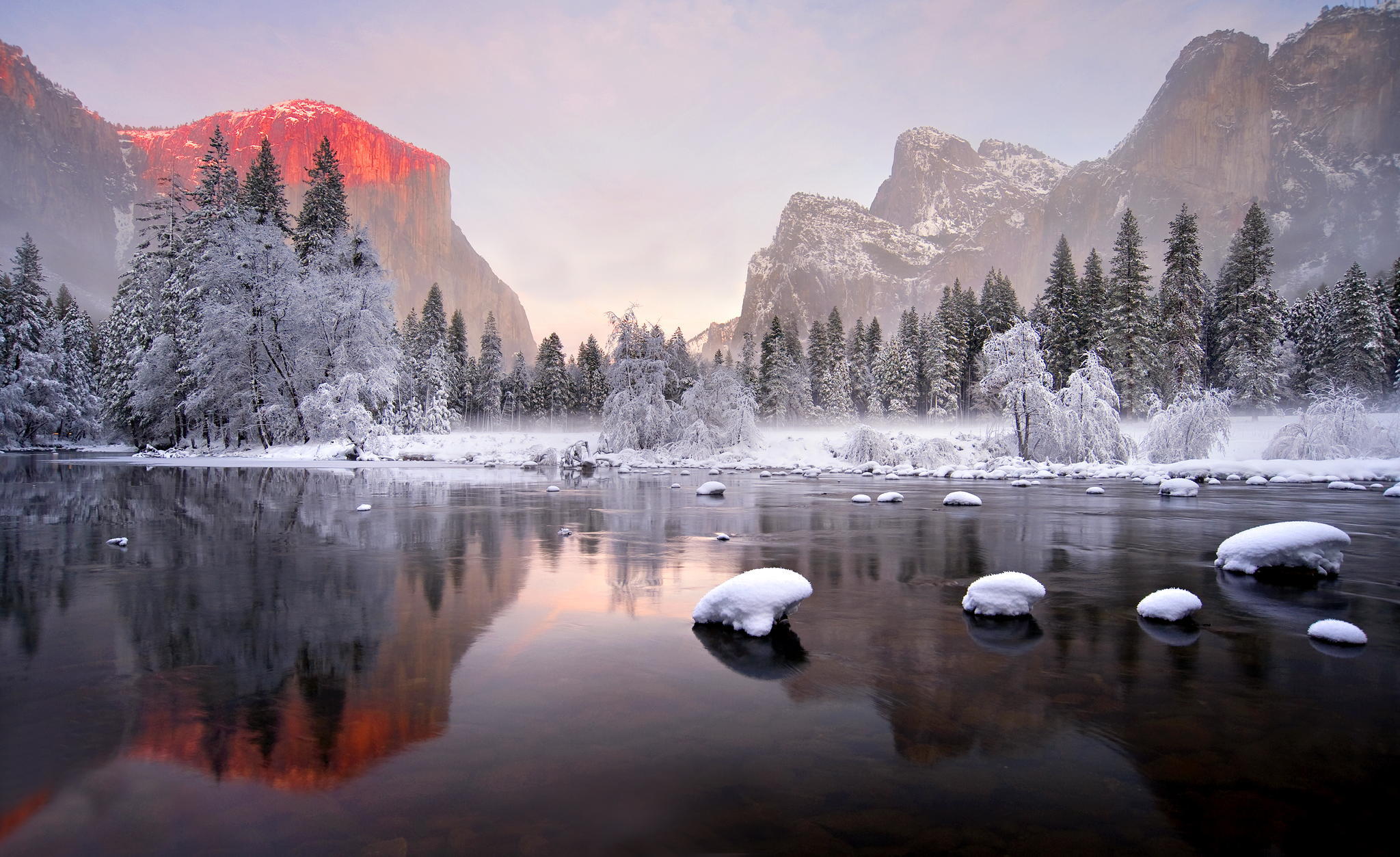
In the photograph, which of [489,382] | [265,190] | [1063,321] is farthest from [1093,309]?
[489,382]

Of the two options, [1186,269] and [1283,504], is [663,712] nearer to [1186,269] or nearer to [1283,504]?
[1283,504]

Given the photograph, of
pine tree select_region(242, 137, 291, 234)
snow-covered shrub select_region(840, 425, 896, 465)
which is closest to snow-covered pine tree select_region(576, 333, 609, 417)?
pine tree select_region(242, 137, 291, 234)

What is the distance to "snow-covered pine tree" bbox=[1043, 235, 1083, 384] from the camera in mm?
48125

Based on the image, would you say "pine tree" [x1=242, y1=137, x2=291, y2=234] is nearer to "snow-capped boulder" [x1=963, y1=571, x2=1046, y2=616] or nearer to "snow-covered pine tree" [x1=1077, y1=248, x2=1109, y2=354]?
"snow-capped boulder" [x1=963, y1=571, x2=1046, y2=616]

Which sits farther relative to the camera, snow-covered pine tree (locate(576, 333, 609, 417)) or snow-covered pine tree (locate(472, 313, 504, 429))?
snow-covered pine tree (locate(472, 313, 504, 429))

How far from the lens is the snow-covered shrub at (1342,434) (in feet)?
93.8

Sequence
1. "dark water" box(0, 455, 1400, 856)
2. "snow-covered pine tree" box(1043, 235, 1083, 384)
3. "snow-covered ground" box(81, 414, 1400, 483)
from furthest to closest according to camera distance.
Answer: "snow-covered pine tree" box(1043, 235, 1083, 384)
"snow-covered ground" box(81, 414, 1400, 483)
"dark water" box(0, 455, 1400, 856)

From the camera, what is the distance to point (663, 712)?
4.12 metres

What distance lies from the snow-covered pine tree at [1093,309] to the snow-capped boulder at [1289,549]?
4245 cm

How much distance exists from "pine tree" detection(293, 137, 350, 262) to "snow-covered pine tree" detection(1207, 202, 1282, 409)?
6446 centimetres

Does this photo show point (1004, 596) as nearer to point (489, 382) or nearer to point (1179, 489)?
point (1179, 489)

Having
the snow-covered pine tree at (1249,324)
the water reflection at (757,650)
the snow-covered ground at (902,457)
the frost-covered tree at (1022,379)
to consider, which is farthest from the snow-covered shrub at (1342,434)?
the water reflection at (757,650)

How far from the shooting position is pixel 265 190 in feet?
140

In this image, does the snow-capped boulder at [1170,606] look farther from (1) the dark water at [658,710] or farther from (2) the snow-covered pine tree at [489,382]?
(2) the snow-covered pine tree at [489,382]
